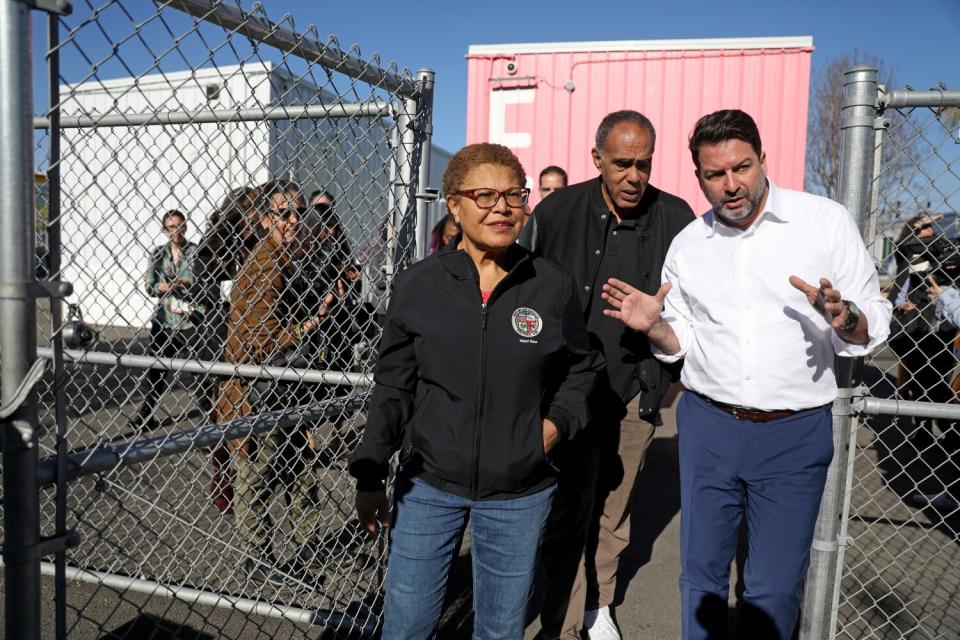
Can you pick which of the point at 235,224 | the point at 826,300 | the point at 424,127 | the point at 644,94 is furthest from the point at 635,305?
the point at 644,94

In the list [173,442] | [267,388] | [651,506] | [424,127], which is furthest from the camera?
[651,506]

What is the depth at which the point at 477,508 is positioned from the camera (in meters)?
2.32

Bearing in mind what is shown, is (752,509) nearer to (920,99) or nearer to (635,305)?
(635,305)

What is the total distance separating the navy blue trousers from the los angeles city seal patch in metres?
0.82

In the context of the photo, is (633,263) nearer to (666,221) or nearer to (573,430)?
(666,221)

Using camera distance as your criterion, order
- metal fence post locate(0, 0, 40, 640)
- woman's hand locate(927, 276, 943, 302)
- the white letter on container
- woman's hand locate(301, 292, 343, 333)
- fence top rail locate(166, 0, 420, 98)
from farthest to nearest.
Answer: the white letter on container < woman's hand locate(927, 276, 943, 302) < woman's hand locate(301, 292, 343, 333) < fence top rail locate(166, 0, 420, 98) < metal fence post locate(0, 0, 40, 640)

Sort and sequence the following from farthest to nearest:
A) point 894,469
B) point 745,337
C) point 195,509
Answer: point 894,469 → point 195,509 → point 745,337

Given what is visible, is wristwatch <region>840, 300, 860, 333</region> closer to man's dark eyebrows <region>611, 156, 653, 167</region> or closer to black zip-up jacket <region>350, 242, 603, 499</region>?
black zip-up jacket <region>350, 242, 603, 499</region>

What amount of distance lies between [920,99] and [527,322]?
1.81 m

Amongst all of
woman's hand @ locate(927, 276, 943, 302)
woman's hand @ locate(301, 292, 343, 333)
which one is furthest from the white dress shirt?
woman's hand @ locate(927, 276, 943, 302)

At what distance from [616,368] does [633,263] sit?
0.49 metres

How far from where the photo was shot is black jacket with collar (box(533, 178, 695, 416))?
3.24 metres

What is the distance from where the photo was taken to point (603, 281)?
3.29m

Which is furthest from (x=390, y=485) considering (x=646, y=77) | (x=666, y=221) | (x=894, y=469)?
(x=646, y=77)
